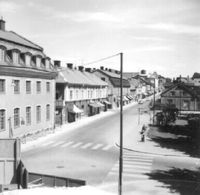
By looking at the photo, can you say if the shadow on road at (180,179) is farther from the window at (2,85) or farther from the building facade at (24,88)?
the window at (2,85)

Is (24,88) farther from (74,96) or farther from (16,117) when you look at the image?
(74,96)

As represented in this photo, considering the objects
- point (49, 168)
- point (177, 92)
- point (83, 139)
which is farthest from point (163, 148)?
point (177, 92)

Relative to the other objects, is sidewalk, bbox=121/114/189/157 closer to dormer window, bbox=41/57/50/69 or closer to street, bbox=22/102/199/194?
street, bbox=22/102/199/194

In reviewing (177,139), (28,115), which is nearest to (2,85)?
(28,115)

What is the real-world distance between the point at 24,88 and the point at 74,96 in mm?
A: 19569

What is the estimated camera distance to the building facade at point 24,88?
2997cm

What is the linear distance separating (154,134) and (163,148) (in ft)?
27.9

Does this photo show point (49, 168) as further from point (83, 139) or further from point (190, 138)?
point (190, 138)

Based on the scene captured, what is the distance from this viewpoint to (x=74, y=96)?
52438 mm

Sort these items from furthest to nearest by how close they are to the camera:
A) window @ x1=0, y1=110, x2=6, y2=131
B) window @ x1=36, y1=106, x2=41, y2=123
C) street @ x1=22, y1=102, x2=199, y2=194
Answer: window @ x1=36, y1=106, x2=41, y2=123
window @ x1=0, y1=110, x2=6, y2=131
street @ x1=22, y1=102, x2=199, y2=194

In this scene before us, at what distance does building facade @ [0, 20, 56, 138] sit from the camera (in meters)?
30.0

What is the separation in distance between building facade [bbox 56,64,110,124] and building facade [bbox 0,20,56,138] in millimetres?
6829

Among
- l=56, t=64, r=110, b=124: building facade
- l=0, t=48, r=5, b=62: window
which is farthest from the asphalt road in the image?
l=56, t=64, r=110, b=124: building facade

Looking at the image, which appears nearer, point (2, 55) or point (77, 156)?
point (77, 156)
